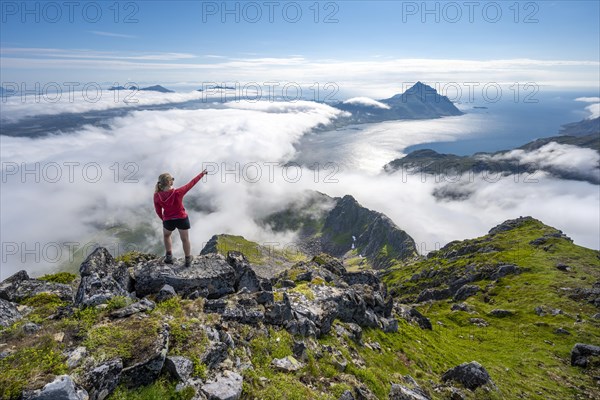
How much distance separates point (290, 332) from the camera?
21.6 meters

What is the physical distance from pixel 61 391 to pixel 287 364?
10.7 metres

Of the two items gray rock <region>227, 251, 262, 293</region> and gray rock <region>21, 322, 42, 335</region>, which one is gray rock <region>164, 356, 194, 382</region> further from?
gray rock <region>227, 251, 262, 293</region>

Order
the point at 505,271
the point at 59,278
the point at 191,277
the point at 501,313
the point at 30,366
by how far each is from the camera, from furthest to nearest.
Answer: the point at 505,271
the point at 501,313
the point at 59,278
the point at 191,277
the point at 30,366

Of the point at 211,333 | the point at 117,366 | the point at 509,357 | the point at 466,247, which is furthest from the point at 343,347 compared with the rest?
the point at 466,247

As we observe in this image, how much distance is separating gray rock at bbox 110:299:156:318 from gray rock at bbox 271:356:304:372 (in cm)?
716

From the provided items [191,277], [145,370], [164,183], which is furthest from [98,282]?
[145,370]

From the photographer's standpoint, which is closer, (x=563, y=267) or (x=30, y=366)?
(x=30, y=366)

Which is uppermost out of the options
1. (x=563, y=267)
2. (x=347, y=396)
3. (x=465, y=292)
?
(x=347, y=396)

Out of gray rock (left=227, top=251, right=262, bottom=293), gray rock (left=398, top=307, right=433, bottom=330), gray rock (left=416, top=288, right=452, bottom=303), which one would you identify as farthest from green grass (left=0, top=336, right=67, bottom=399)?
gray rock (left=416, top=288, right=452, bottom=303)

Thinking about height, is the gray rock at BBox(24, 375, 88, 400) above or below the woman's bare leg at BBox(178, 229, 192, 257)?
below

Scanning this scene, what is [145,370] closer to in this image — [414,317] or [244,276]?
[244,276]

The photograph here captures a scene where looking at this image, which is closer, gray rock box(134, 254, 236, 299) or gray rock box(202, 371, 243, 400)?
gray rock box(202, 371, 243, 400)

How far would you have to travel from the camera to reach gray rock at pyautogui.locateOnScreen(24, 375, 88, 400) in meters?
9.79

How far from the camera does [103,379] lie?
446 inches
